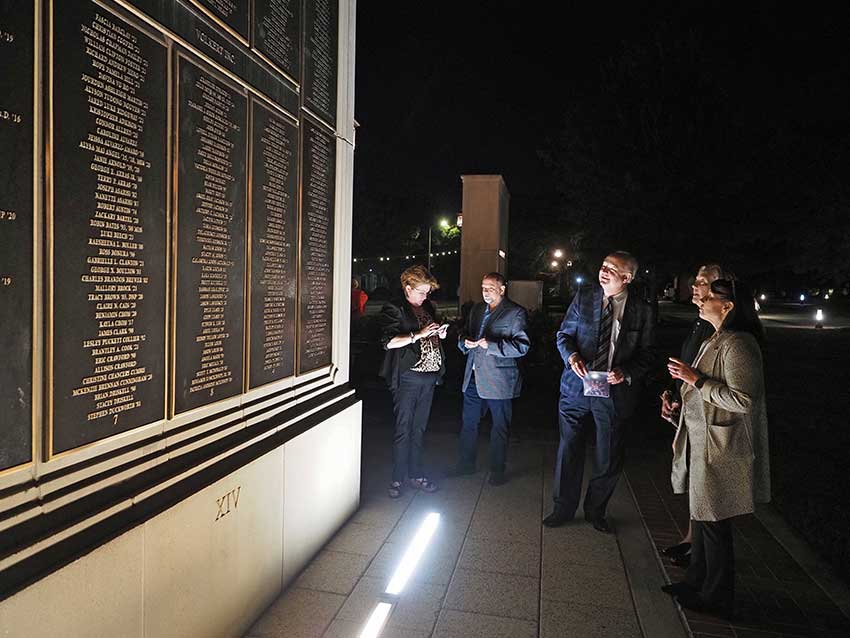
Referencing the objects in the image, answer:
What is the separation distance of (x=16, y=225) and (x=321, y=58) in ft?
Answer: 9.43

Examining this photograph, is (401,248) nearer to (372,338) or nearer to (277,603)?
(372,338)

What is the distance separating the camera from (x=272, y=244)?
3500 mm

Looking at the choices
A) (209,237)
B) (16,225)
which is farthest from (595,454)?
(16,225)

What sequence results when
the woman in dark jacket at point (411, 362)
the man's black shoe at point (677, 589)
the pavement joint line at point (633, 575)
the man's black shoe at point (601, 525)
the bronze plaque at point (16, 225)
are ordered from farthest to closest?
the woman in dark jacket at point (411, 362) < the man's black shoe at point (601, 525) < the man's black shoe at point (677, 589) < the pavement joint line at point (633, 575) < the bronze plaque at point (16, 225)

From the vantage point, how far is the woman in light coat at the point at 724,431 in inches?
127

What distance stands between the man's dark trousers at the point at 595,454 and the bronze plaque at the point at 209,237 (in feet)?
8.68

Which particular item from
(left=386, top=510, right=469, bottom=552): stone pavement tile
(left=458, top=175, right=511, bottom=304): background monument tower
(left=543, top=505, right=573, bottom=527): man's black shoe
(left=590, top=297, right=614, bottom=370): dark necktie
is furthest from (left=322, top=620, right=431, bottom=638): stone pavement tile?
(left=458, top=175, right=511, bottom=304): background monument tower

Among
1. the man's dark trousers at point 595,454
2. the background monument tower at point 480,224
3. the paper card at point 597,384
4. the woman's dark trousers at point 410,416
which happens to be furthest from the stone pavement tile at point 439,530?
the background monument tower at point 480,224

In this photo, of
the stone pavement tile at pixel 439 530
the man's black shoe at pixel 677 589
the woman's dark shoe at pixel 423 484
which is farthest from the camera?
the woman's dark shoe at pixel 423 484

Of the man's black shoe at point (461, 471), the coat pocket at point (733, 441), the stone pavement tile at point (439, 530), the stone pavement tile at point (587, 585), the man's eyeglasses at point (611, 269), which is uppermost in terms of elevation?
the man's eyeglasses at point (611, 269)

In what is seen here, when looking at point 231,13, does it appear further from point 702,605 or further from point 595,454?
point 702,605

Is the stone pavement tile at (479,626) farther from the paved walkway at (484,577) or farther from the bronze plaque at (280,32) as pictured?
the bronze plaque at (280,32)

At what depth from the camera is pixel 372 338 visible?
16.1m

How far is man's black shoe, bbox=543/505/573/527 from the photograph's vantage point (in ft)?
15.7
